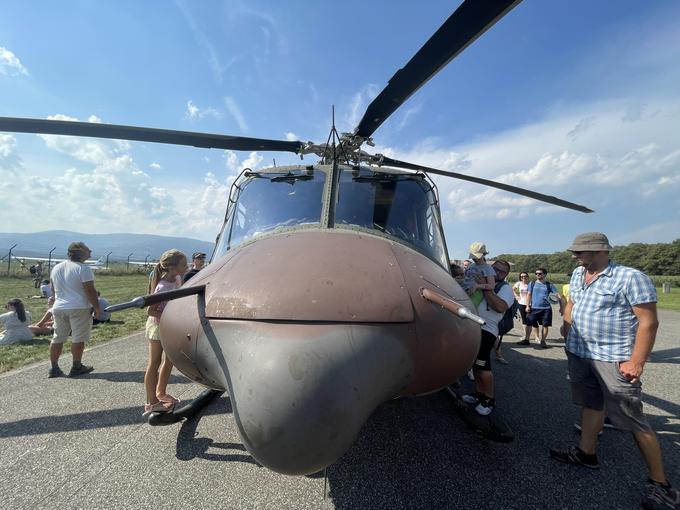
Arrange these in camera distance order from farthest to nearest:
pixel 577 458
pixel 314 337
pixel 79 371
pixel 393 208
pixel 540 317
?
pixel 540 317, pixel 79 371, pixel 393 208, pixel 577 458, pixel 314 337

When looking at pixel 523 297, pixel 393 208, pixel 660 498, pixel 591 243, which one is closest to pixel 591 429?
pixel 660 498

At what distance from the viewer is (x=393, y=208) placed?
3.21 metres

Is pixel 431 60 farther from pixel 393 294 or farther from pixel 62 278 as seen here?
pixel 62 278

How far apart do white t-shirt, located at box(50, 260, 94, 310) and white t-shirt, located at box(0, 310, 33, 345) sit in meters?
3.64

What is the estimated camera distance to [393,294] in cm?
173

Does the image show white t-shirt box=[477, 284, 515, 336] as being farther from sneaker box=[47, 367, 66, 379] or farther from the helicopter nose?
sneaker box=[47, 367, 66, 379]

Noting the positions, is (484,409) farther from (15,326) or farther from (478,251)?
(15,326)

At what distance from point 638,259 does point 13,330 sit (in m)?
67.4

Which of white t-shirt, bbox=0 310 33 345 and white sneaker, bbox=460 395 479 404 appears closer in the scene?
white sneaker, bbox=460 395 479 404

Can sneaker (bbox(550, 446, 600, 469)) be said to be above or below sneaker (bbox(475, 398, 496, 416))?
below

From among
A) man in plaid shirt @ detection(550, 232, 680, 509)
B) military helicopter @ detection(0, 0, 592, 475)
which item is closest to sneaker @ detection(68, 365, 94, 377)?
military helicopter @ detection(0, 0, 592, 475)

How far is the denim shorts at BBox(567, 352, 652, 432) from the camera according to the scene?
2.60 metres

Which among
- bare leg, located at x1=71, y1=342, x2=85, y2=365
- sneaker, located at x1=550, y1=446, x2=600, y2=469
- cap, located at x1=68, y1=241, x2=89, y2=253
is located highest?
cap, located at x1=68, y1=241, x2=89, y2=253

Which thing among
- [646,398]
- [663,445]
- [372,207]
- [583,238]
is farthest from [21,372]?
[646,398]
